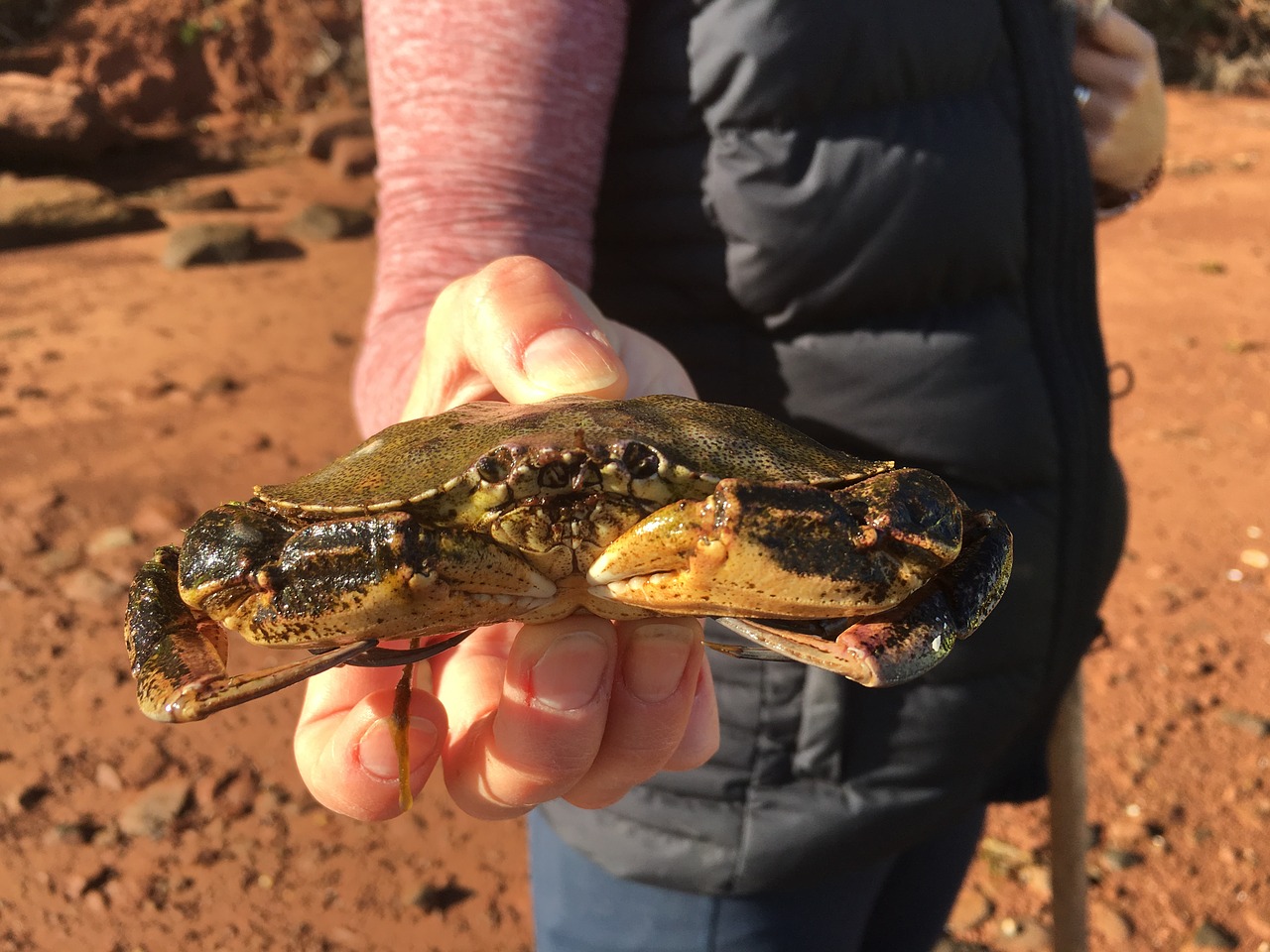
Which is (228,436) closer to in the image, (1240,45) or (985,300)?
(985,300)

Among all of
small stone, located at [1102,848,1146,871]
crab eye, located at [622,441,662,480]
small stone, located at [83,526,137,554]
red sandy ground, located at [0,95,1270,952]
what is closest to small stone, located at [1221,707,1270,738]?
red sandy ground, located at [0,95,1270,952]

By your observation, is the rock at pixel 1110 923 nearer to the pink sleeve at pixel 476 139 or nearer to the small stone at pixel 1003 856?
the small stone at pixel 1003 856

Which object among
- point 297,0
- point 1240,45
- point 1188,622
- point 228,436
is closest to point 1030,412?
point 1188,622

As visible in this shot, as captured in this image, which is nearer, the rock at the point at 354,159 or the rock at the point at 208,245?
the rock at the point at 208,245

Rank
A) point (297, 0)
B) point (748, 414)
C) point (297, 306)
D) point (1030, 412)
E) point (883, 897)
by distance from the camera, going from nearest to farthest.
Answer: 1. point (748, 414)
2. point (1030, 412)
3. point (883, 897)
4. point (297, 306)
5. point (297, 0)

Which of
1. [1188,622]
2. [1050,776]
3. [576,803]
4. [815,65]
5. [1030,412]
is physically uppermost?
[815,65]

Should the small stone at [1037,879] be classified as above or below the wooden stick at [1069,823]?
below

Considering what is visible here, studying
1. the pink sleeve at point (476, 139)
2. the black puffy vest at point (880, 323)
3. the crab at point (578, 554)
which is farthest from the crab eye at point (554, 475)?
the black puffy vest at point (880, 323)

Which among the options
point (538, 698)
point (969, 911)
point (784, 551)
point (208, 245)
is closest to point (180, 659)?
point (538, 698)
